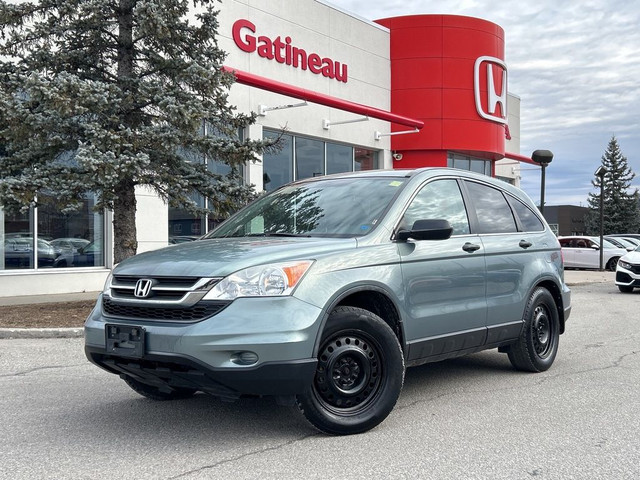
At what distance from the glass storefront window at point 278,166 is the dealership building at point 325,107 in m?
0.04

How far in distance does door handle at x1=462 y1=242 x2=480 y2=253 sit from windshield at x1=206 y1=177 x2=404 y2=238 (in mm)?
756

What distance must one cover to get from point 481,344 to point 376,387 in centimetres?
145

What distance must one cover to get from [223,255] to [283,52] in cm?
1787

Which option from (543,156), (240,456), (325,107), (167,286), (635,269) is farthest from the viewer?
(325,107)

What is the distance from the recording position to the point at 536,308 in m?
6.50

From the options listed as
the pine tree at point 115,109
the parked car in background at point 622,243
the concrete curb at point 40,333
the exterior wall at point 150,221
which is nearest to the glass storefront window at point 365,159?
the exterior wall at point 150,221

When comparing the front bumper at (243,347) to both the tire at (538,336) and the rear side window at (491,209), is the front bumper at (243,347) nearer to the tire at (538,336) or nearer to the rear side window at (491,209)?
the rear side window at (491,209)

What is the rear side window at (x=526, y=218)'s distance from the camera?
262 inches

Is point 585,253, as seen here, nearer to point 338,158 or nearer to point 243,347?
point 338,158

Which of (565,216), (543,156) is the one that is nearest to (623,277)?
(543,156)

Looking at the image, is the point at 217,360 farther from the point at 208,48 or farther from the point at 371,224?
the point at 208,48

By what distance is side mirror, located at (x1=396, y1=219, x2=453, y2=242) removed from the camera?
4838 millimetres

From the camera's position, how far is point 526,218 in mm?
6754

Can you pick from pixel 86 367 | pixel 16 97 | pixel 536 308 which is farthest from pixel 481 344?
pixel 16 97
